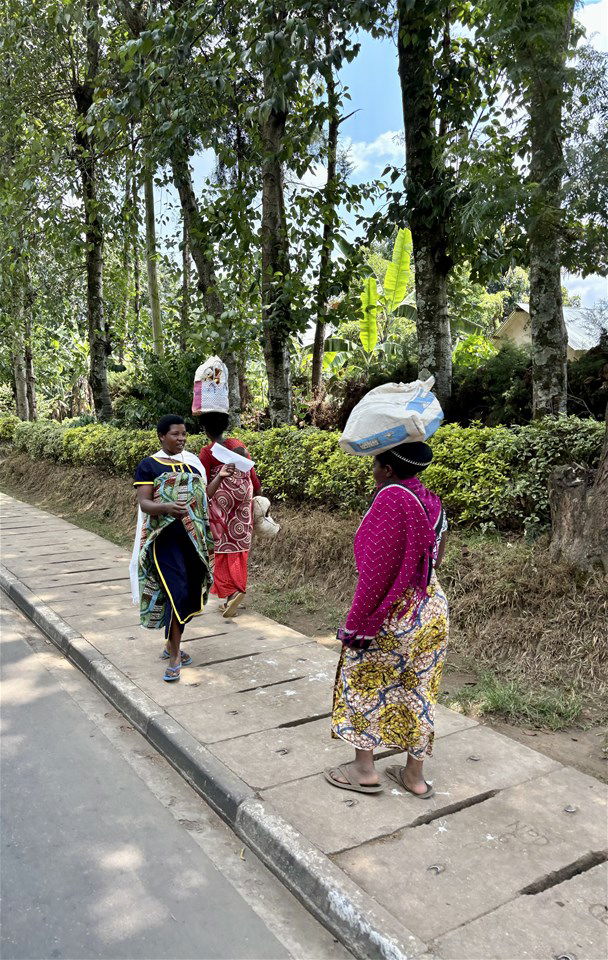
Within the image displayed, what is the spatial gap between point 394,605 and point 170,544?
211 centimetres

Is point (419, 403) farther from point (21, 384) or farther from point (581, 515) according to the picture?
point (21, 384)

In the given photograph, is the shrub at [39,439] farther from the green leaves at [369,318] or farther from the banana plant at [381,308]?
the green leaves at [369,318]

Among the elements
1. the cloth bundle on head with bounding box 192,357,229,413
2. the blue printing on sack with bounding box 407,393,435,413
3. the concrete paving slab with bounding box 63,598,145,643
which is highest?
the cloth bundle on head with bounding box 192,357,229,413

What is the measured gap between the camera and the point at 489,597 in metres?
5.34

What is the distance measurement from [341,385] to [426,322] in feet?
11.1

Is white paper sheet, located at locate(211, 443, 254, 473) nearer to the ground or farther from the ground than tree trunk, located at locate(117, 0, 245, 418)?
nearer to the ground

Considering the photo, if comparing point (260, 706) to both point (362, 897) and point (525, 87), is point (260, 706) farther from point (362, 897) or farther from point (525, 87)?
point (525, 87)

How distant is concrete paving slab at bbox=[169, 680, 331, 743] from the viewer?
420 centimetres

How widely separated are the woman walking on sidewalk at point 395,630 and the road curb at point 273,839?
1.56 ft

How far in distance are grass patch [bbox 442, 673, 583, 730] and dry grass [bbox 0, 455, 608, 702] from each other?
0.11 metres

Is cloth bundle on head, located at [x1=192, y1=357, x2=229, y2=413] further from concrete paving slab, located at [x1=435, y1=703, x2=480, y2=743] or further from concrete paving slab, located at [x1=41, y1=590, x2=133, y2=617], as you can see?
concrete paving slab, located at [x1=435, y1=703, x2=480, y2=743]

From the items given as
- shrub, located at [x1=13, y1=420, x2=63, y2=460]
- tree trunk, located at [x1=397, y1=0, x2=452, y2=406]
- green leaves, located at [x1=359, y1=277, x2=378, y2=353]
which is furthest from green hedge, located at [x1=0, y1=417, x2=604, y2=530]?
shrub, located at [x1=13, y1=420, x2=63, y2=460]

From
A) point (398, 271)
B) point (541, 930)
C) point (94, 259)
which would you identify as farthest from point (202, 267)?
point (541, 930)

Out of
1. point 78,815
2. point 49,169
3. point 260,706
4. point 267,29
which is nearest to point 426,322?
point 267,29
